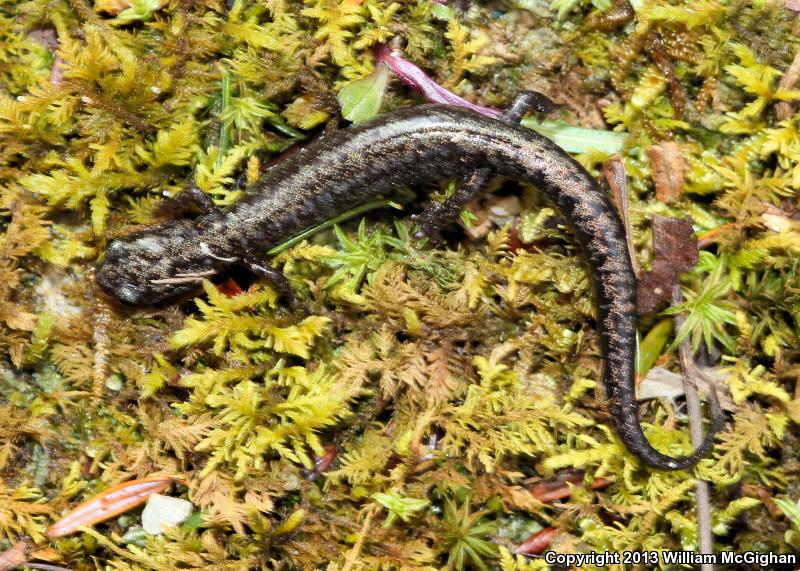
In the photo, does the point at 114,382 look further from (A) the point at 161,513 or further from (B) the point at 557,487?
(B) the point at 557,487

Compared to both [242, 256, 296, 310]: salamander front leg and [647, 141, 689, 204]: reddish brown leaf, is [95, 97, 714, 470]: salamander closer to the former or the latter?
[242, 256, 296, 310]: salamander front leg

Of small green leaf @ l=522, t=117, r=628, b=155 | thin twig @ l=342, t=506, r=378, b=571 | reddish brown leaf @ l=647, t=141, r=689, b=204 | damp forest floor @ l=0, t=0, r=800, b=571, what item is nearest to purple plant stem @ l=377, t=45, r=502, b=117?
damp forest floor @ l=0, t=0, r=800, b=571

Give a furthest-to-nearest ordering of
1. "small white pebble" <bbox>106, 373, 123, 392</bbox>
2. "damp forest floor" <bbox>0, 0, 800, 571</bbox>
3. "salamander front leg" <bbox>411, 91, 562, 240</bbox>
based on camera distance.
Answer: "small white pebble" <bbox>106, 373, 123, 392</bbox> < "salamander front leg" <bbox>411, 91, 562, 240</bbox> < "damp forest floor" <bbox>0, 0, 800, 571</bbox>

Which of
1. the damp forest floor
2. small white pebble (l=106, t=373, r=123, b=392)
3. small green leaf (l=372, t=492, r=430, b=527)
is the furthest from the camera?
small white pebble (l=106, t=373, r=123, b=392)

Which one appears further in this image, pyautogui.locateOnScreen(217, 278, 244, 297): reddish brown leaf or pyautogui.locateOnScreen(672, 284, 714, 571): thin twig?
pyautogui.locateOnScreen(217, 278, 244, 297): reddish brown leaf

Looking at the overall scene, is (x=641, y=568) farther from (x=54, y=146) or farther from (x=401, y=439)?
(x=54, y=146)

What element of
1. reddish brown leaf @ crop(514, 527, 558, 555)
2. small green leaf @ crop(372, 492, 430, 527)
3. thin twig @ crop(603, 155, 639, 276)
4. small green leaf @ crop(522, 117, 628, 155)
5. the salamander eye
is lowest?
reddish brown leaf @ crop(514, 527, 558, 555)

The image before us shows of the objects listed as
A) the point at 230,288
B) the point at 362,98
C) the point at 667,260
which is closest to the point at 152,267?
the point at 230,288

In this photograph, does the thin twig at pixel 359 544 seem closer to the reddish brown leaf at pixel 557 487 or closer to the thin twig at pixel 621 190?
the reddish brown leaf at pixel 557 487
